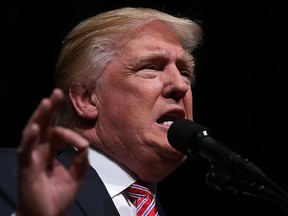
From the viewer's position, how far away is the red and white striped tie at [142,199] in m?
1.75

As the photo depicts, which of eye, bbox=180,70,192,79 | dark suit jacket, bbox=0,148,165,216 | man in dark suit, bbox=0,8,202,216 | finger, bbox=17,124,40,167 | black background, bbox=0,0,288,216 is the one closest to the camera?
finger, bbox=17,124,40,167

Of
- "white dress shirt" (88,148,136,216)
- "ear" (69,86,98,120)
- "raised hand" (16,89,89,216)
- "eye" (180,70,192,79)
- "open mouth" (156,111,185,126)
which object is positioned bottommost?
"white dress shirt" (88,148,136,216)

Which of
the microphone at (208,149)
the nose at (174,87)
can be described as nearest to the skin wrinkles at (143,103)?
the nose at (174,87)

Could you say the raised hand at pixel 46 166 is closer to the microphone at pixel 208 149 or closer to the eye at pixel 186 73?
the microphone at pixel 208 149

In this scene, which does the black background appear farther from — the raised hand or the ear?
the raised hand

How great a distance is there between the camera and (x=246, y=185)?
114cm

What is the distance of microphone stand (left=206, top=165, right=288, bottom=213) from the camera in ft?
3.56

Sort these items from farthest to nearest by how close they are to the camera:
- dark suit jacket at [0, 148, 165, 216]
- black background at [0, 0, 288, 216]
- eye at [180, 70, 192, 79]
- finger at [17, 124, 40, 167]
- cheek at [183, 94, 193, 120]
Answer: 1. black background at [0, 0, 288, 216]
2. eye at [180, 70, 192, 79]
3. cheek at [183, 94, 193, 120]
4. dark suit jacket at [0, 148, 165, 216]
5. finger at [17, 124, 40, 167]

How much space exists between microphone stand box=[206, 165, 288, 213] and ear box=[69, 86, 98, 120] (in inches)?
27.8

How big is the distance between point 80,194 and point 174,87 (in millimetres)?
422

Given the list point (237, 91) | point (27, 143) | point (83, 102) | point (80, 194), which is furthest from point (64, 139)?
point (237, 91)

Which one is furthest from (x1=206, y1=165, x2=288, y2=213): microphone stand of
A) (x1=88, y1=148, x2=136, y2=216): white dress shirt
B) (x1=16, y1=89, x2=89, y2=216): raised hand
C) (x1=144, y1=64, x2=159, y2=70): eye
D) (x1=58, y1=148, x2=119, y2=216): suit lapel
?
(x1=144, y1=64, x2=159, y2=70): eye

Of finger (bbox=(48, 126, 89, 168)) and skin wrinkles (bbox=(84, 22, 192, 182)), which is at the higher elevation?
finger (bbox=(48, 126, 89, 168))

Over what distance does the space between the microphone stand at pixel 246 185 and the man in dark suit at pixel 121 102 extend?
476 mm
